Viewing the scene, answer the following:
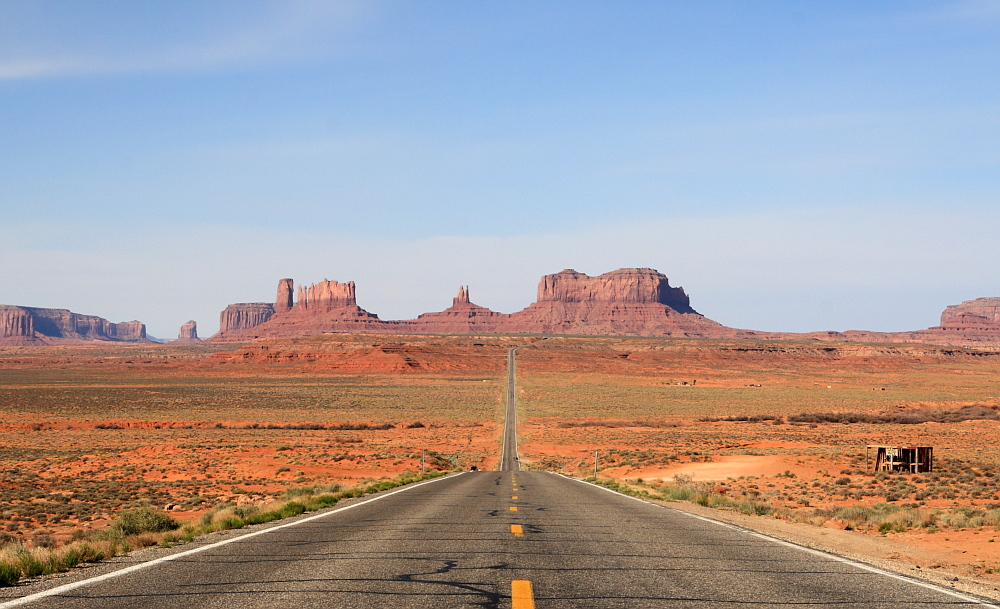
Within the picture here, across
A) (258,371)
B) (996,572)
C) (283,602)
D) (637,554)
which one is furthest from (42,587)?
(258,371)

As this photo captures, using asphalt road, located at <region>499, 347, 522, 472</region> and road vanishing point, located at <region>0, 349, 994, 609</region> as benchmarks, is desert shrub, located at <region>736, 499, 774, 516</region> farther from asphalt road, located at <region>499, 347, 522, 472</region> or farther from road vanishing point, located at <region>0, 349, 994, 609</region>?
asphalt road, located at <region>499, 347, 522, 472</region>

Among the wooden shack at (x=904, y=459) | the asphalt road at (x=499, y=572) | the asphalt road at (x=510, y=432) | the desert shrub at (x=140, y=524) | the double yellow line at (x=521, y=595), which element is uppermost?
the double yellow line at (x=521, y=595)

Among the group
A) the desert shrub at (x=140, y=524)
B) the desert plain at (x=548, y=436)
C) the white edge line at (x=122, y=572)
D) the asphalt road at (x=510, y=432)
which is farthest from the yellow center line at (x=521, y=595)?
the asphalt road at (x=510, y=432)

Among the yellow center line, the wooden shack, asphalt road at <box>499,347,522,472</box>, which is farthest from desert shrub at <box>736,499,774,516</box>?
asphalt road at <box>499,347,522,472</box>

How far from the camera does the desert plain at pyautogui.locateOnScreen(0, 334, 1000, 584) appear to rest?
77.6 ft

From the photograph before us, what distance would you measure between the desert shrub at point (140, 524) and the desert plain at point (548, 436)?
8.26ft

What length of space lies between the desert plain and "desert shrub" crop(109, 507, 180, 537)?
252 centimetres

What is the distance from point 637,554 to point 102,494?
27.8m

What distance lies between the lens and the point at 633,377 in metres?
146

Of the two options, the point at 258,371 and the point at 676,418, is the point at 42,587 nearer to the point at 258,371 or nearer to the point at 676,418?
the point at 676,418

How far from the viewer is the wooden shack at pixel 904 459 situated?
31.8 meters

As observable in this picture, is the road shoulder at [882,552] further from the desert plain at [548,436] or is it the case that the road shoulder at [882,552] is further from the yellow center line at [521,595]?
the yellow center line at [521,595]

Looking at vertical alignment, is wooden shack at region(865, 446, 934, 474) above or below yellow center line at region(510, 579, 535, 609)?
below

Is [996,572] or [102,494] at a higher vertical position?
[996,572]
